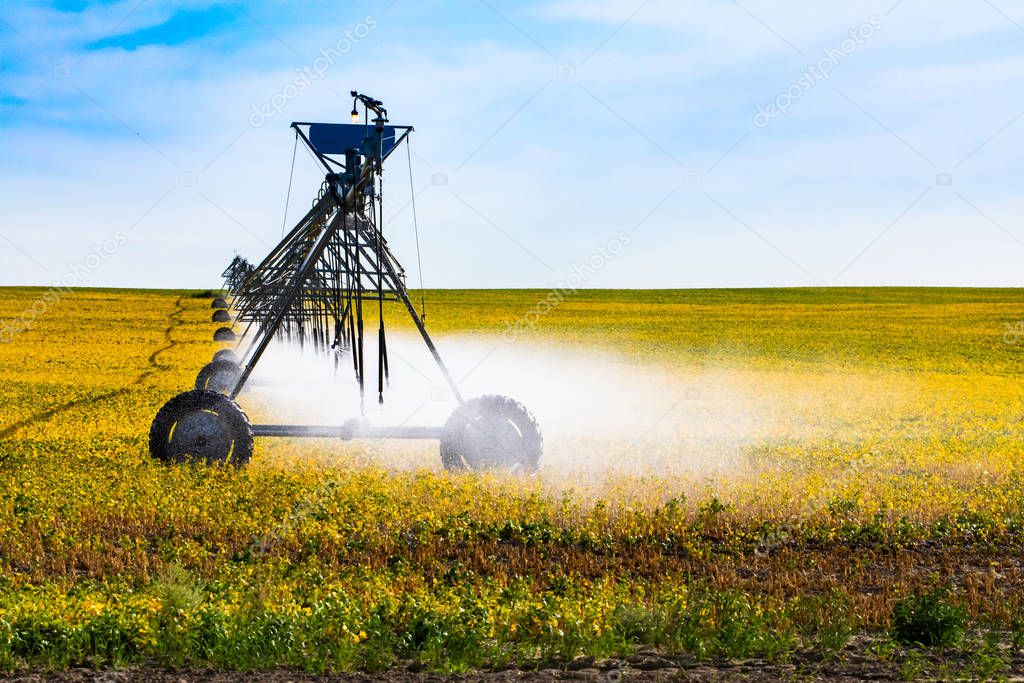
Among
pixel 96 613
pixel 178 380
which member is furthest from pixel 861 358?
pixel 96 613

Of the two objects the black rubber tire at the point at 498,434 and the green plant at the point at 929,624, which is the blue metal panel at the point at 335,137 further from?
the green plant at the point at 929,624

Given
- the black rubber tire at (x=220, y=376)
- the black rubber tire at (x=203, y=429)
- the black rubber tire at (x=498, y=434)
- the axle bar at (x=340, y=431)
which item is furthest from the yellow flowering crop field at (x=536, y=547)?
the black rubber tire at (x=220, y=376)

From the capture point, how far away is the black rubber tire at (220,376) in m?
22.0

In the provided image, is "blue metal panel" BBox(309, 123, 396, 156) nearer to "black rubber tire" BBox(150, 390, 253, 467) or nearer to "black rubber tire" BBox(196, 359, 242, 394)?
"black rubber tire" BBox(150, 390, 253, 467)

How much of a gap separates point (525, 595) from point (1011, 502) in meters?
7.80

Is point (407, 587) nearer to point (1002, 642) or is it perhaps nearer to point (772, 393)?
point (1002, 642)

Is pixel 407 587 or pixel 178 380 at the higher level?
pixel 178 380

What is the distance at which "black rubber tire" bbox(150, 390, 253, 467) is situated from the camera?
13.5 metres

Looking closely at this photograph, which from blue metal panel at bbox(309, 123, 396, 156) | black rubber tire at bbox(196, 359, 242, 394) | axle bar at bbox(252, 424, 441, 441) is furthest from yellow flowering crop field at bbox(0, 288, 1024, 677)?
blue metal panel at bbox(309, 123, 396, 156)

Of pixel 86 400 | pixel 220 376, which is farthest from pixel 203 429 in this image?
pixel 86 400

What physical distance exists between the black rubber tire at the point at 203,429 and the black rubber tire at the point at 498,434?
3132mm

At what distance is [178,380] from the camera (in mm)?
29484

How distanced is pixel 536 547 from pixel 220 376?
1386 cm

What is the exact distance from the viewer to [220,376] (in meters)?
22.2
